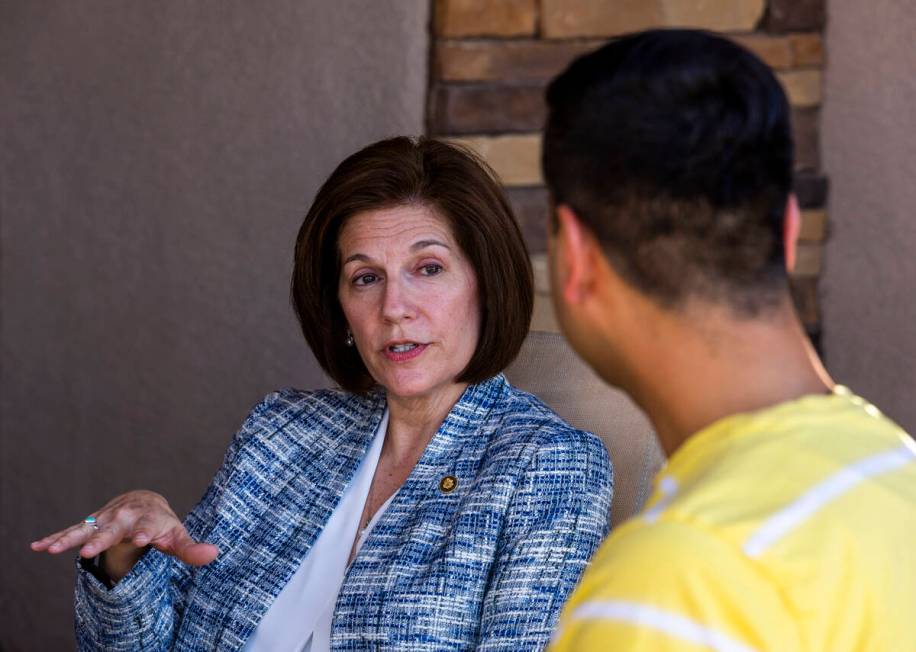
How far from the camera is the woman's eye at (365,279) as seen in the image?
2.17m

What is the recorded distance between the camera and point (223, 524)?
2.17 meters

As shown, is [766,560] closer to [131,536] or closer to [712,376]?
[712,376]

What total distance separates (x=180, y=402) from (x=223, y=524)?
1.14m

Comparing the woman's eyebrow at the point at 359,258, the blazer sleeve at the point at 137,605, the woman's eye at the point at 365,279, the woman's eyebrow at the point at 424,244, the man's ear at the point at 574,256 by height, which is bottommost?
the blazer sleeve at the point at 137,605

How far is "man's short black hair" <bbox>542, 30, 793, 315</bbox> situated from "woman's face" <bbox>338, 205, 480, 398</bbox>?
1.15 m

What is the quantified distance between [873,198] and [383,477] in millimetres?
1303

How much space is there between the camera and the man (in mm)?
798

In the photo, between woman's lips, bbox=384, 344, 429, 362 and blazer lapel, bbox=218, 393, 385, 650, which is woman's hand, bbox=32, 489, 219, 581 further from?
woman's lips, bbox=384, 344, 429, 362

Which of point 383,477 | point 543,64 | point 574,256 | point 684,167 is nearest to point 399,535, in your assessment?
point 383,477

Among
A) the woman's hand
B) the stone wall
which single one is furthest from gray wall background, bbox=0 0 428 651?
the woman's hand

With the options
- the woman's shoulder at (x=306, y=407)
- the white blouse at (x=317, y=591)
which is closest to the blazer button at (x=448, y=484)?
the white blouse at (x=317, y=591)

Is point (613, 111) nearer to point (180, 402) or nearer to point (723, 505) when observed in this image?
point (723, 505)

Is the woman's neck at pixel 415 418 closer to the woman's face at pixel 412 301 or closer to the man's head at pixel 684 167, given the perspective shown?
the woman's face at pixel 412 301

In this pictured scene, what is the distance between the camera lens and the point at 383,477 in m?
2.17
